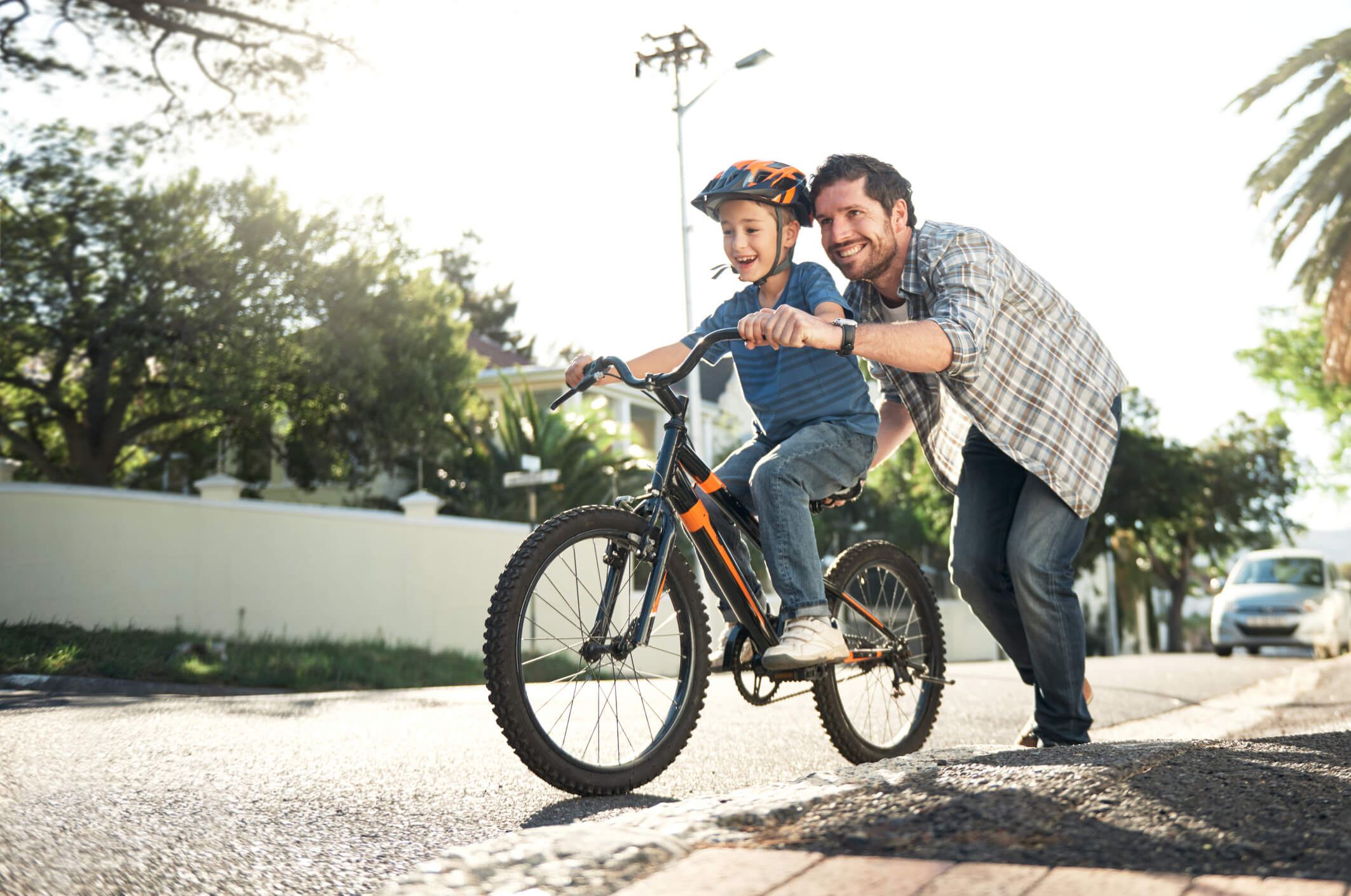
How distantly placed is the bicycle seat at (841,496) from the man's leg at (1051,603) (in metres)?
0.50

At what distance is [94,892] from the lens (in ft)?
6.23

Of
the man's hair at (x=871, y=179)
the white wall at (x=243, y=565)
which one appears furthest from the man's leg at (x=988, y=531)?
the white wall at (x=243, y=565)

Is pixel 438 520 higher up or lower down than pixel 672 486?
higher up

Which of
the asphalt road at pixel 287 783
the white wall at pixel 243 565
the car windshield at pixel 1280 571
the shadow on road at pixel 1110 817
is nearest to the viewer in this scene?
the shadow on road at pixel 1110 817

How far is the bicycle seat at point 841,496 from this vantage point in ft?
12.7

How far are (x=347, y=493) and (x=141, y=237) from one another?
9.03 meters

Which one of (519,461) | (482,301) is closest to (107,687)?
(519,461)

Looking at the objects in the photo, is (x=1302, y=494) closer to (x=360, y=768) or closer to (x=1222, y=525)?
(x=1222, y=525)

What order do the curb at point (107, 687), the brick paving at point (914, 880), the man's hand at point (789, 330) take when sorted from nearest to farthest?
the brick paving at point (914, 880)
the man's hand at point (789, 330)
the curb at point (107, 687)

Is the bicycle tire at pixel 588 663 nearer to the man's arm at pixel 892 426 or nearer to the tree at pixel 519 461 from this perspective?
the man's arm at pixel 892 426

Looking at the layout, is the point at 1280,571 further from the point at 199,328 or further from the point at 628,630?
the point at 628,630

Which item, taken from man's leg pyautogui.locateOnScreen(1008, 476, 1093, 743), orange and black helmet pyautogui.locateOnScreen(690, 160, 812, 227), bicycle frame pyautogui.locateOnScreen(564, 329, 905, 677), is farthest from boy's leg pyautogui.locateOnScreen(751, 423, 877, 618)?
orange and black helmet pyautogui.locateOnScreen(690, 160, 812, 227)

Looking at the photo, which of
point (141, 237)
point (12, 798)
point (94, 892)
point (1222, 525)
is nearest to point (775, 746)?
point (12, 798)

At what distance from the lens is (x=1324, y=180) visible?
15.9 meters
